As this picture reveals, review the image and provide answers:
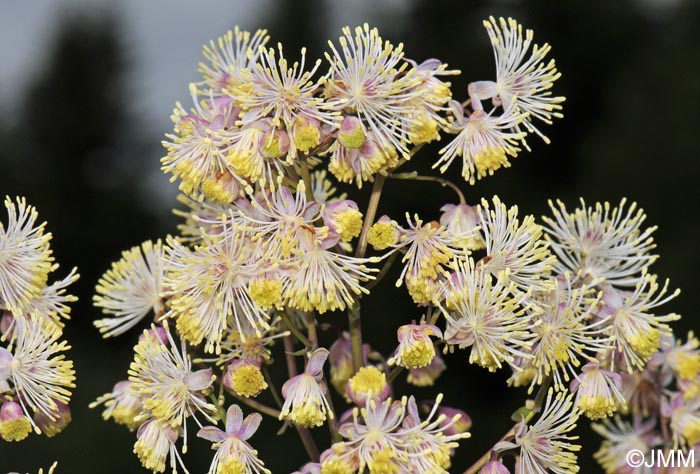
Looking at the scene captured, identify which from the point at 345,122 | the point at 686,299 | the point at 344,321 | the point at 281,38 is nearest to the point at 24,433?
the point at 345,122

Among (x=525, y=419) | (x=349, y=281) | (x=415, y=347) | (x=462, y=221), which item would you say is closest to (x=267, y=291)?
(x=349, y=281)

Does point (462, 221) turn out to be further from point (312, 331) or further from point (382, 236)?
point (312, 331)

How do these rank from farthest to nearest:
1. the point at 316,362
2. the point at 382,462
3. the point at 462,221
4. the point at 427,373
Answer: the point at 427,373
the point at 462,221
the point at 316,362
the point at 382,462

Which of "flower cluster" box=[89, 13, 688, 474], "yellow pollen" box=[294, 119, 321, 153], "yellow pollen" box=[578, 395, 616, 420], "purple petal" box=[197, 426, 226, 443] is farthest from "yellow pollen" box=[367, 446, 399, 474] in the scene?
"yellow pollen" box=[294, 119, 321, 153]

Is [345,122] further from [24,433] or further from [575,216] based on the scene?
[24,433]

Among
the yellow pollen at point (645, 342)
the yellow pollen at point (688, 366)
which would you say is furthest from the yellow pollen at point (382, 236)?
the yellow pollen at point (688, 366)

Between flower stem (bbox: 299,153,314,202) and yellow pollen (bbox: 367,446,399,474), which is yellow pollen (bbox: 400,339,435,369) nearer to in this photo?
yellow pollen (bbox: 367,446,399,474)
